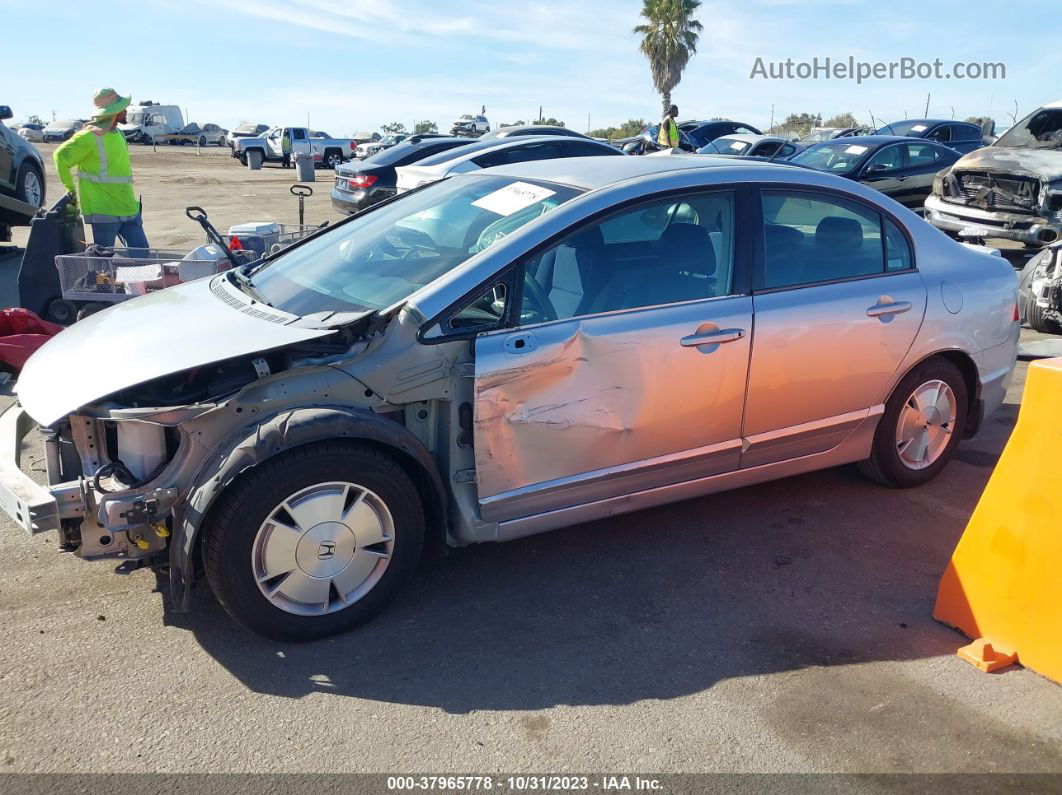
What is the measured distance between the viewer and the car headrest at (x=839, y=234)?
4301mm

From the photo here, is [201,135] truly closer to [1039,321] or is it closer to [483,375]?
[1039,321]

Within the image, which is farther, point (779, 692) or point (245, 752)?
point (779, 692)

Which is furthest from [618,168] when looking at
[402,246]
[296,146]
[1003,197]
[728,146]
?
[296,146]

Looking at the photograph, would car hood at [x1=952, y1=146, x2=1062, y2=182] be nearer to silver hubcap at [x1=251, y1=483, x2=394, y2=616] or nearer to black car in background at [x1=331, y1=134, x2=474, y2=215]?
black car in background at [x1=331, y1=134, x2=474, y2=215]

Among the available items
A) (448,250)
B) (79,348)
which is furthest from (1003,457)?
(79,348)

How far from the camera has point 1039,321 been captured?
8203 mm

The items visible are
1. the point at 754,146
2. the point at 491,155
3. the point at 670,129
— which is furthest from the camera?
the point at 754,146

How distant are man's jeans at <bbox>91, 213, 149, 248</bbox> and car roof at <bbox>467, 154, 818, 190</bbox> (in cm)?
485

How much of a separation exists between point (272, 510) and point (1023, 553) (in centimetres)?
267

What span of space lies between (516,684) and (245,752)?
900 millimetres

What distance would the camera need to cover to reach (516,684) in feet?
10.3

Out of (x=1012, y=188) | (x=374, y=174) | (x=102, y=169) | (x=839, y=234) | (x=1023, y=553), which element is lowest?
(x=1023, y=553)

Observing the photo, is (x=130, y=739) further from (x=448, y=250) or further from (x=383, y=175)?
(x=383, y=175)

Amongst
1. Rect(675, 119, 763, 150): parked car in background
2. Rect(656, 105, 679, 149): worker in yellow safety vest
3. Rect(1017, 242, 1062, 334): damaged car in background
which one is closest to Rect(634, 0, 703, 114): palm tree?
Rect(675, 119, 763, 150): parked car in background
